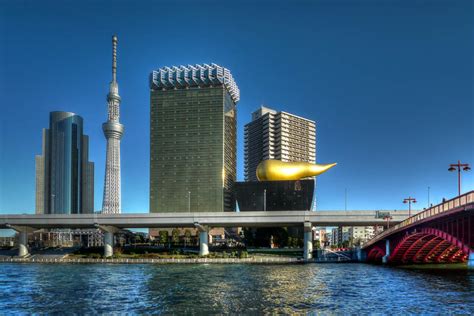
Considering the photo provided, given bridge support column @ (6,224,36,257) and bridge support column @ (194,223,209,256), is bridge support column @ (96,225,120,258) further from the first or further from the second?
bridge support column @ (194,223,209,256)

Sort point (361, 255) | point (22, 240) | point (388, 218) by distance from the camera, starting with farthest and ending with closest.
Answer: point (22, 240) < point (388, 218) < point (361, 255)

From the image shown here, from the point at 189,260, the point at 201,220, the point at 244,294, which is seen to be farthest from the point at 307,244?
the point at 244,294

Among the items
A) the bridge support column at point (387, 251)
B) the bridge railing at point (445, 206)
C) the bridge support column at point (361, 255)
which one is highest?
the bridge railing at point (445, 206)

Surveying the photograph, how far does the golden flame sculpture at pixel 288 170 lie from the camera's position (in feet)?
554

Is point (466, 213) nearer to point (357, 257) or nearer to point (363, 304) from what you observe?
point (363, 304)

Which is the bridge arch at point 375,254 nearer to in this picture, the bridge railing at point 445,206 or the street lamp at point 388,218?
the street lamp at point 388,218

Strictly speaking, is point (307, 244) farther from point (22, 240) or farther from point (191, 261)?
point (22, 240)

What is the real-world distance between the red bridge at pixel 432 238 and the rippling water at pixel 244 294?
553 cm

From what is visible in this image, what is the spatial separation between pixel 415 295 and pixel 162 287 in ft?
87.5

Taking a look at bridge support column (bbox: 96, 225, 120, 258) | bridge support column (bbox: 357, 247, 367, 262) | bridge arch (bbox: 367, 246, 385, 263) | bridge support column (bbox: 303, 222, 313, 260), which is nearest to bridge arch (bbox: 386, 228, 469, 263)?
bridge arch (bbox: 367, 246, 385, 263)

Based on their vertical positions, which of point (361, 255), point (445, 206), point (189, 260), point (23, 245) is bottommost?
point (189, 260)

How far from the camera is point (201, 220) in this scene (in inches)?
4852

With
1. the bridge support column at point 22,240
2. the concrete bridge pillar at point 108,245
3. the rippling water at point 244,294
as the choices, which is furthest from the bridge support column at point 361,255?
the bridge support column at point 22,240

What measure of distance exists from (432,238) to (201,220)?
60.9m
